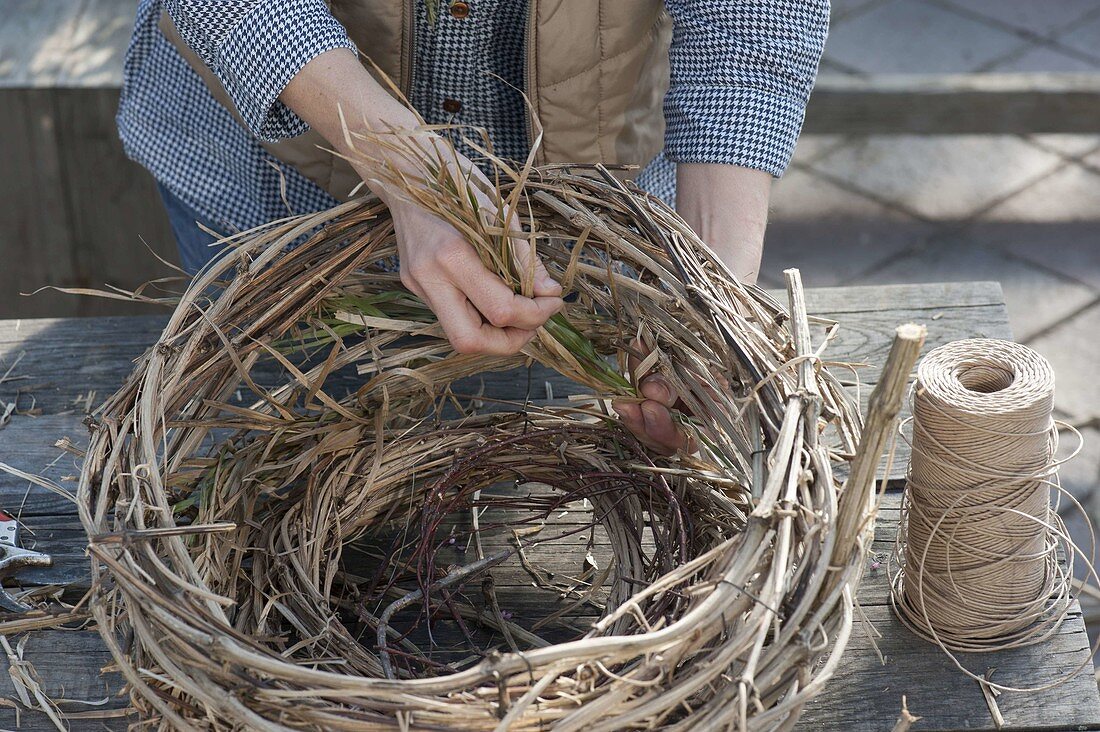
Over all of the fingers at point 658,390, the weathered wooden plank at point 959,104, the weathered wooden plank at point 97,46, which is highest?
the weathered wooden plank at point 97,46

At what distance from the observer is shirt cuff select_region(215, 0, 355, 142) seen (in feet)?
2.56

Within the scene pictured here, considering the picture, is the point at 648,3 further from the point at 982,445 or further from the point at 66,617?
the point at 66,617

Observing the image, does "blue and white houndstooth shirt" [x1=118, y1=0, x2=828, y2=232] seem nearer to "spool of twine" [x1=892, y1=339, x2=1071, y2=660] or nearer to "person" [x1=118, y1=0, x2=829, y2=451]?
"person" [x1=118, y1=0, x2=829, y2=451]

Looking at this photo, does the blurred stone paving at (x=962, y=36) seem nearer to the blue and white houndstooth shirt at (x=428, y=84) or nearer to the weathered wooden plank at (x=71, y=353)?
the blue and white houndstooth shirt at (x=428, y=84)

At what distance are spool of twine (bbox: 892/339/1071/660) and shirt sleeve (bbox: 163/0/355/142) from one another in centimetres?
48

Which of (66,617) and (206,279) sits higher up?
(206,279)

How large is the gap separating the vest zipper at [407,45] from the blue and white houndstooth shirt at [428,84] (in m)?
0.02

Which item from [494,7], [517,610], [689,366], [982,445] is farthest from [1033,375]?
[494,7]

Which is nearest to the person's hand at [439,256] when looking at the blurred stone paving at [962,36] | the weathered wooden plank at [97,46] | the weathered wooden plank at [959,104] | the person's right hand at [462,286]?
the person's right hand at [462,286]

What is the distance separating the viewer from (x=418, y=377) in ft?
2.55

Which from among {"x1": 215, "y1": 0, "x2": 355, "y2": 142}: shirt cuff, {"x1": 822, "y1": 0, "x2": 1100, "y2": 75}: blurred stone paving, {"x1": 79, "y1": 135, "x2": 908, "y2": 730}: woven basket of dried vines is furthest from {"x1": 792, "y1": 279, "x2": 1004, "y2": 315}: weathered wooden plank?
{"x1": 822, "y1": 0, "x2": 1100, "y2": 75}: blurred stone paving

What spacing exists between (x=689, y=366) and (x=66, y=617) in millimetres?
444

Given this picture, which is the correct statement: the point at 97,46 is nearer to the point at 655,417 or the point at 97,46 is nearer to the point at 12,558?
the point at 12,558

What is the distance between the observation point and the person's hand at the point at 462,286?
714 mm
